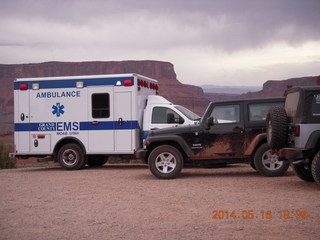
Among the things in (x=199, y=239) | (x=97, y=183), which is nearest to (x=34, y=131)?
(x=97, y=183)

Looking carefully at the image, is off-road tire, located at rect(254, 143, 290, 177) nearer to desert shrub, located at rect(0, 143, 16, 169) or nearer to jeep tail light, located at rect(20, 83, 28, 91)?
jeep tail light, located at rect(20, 83, 28, 91)

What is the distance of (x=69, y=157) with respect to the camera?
14.1 metres

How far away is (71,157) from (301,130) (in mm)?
7833

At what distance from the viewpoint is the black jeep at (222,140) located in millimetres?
10688

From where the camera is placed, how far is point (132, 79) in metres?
13.4

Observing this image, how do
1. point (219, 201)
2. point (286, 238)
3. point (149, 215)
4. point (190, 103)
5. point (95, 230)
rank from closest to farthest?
1. point (286, 238)
2. point (95, 230)
3. point (149, 215)
4. point (219, 201)
5. point (190, 103)

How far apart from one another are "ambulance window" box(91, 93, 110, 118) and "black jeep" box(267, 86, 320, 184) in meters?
6.08

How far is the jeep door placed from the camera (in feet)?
35.3

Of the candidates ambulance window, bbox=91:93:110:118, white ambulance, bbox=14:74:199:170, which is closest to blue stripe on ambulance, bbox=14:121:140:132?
white ambulance, bbox=14:74:199:170

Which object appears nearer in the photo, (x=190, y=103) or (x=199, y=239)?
(x=199, y=239)

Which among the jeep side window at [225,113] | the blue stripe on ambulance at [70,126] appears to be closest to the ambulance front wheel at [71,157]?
the blue stripe on ambulance at [70,126]

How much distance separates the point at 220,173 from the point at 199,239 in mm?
6939

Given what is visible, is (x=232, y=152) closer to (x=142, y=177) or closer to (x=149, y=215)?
(x=142, y=177)
